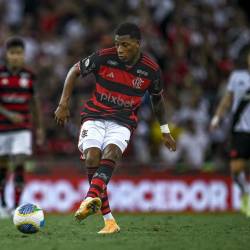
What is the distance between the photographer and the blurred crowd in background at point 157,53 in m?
17.8

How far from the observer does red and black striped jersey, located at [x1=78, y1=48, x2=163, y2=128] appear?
9.23 metres

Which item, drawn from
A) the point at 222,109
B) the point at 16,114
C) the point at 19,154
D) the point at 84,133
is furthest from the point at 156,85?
the point at 19,154

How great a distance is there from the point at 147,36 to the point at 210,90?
2.03 meters

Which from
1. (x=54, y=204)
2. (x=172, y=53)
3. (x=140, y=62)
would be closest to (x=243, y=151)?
(x=140, y=62)

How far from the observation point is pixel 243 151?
12.9 m

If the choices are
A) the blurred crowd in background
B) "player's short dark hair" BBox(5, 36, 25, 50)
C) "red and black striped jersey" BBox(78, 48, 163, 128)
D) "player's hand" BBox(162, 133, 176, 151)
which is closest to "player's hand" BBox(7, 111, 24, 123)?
"player's short dark hair" BBox(5, 36, 25, 50)

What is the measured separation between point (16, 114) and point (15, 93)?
349 mm

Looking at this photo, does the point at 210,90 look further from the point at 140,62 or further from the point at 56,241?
the point at 56,241

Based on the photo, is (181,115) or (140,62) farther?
(181,115)

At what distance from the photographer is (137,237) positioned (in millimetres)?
8375

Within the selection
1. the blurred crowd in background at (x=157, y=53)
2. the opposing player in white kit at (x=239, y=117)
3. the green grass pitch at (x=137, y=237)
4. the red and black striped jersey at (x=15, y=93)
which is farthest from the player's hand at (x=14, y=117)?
the blurred crowd in background at (x=157, y=53)

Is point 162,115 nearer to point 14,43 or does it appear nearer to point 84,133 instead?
point 84,133

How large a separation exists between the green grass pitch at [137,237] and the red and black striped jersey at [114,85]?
4.44ft

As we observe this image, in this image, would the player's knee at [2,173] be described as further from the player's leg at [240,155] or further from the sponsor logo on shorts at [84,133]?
the sponsor logo on shorts at [84,133]
